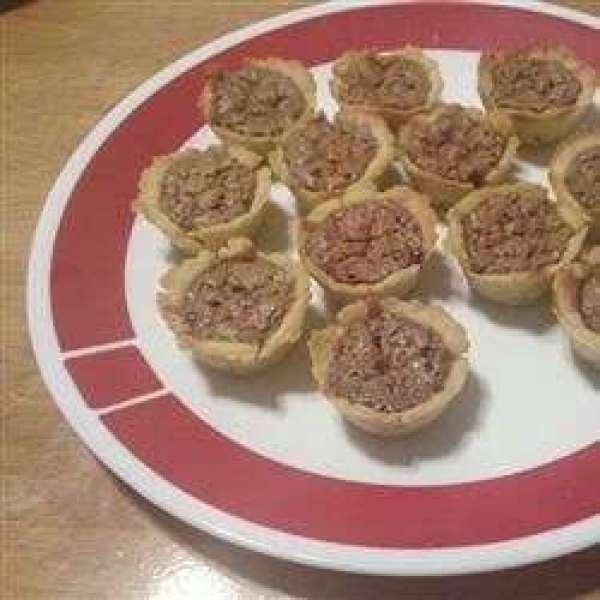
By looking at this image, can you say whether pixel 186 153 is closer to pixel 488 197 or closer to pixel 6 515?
pixel 488 197

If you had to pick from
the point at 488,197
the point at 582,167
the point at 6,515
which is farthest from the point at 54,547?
the point at 582,167

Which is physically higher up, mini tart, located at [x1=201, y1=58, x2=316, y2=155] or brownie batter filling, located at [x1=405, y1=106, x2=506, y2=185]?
brownie batter filling, located at [x1=405, y1=106, x2=506, y2=185]

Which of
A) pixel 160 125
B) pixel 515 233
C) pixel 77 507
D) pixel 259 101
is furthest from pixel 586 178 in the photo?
pixel 77 507

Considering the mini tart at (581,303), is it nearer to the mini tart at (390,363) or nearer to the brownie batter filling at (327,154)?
the mini tart at (390,363)

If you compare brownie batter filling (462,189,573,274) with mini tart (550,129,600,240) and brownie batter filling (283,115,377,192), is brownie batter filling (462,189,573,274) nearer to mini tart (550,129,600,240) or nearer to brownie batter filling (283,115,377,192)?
mini tart (550,129,600,240)

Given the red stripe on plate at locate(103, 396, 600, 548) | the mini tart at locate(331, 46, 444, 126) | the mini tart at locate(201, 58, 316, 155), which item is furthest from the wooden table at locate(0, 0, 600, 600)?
the mini tart at locate(331, 46, 444, 126)
